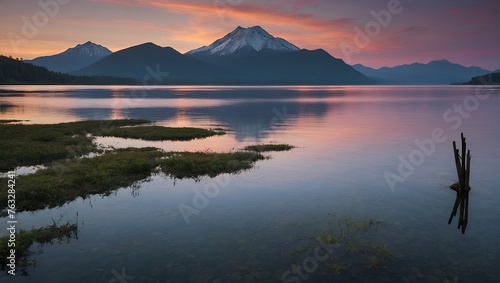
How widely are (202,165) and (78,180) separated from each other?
8865 millimetres

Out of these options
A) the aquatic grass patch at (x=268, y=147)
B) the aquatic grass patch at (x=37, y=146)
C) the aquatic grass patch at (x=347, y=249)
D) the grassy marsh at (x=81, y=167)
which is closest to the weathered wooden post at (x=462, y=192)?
the aquatic grass patch at (x=347, y=249)

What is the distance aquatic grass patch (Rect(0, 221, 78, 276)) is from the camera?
1297 centimetres

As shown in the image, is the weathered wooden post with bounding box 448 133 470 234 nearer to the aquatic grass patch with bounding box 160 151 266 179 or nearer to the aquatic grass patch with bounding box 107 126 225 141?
Result: the aquatic grass patch with bounding box 160 151 266 179

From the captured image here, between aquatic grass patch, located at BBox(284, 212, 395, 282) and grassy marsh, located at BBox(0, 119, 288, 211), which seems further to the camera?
grassy marsh, located at BBox(0, 119, 288, 211)

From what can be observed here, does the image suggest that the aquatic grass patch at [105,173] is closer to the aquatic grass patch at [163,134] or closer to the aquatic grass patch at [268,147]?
the aquatic grass patch at [268,147]

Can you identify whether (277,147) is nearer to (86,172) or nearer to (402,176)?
(402,176)

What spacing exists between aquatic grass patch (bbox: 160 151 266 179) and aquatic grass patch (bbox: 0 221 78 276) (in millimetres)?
10410

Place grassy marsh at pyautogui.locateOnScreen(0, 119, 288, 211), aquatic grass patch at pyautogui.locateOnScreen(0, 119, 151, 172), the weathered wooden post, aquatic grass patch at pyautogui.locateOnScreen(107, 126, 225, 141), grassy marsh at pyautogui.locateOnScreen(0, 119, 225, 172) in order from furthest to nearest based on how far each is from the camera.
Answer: aquatic grass patch at pyautogui.locateOnScreen(107, 126, 225, 141), grassy marsh at pyautogui.locateOnScreen(0, 119, 225, 172), aquatic grass patch at pyautogui.locateOnScreen(0, 119, 151, 172), grassy marsh at pyautogui.locateOnScreen(0, 119, 288, 211), the weathered wooden post

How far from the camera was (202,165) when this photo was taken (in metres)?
27.2

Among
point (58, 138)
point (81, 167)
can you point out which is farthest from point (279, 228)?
point (58, 138)

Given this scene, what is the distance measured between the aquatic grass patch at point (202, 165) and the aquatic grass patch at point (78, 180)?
147 cm

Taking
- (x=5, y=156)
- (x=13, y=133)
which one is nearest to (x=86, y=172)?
(x=5, y=156)

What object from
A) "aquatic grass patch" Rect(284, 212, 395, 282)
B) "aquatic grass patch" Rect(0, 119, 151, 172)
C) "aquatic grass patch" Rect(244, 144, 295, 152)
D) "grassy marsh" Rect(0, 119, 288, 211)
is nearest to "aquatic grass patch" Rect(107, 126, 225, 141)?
"aquatic grass patch" Rect(0, 119, 151, 172)

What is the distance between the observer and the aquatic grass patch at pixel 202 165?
26391 millimetres
